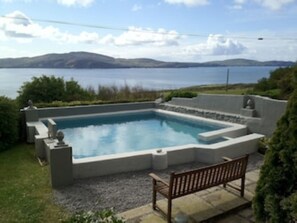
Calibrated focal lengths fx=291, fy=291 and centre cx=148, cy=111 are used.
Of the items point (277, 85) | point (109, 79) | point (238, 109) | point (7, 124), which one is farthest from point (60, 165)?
point (109, 79)

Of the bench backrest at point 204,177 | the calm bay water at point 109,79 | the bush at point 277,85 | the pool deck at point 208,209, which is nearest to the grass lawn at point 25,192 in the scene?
the pool deck at point 208,209

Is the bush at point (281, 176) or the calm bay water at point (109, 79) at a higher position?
the bush at point (281, 176)

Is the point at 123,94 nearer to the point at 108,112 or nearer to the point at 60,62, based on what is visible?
the point at 108,112

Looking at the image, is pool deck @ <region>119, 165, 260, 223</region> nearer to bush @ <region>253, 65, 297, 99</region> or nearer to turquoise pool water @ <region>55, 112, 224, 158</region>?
turquoise pool water @ <region>55, 112, 224, 158</region>

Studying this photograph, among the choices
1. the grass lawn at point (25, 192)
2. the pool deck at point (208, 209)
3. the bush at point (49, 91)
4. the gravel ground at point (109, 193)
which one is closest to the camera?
the pool deck at point (208, 209)

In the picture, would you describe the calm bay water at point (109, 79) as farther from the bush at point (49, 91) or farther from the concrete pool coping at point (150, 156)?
the concrete pool coping at point (150, 156)

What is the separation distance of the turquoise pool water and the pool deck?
4588 mm

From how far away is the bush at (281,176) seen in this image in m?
2.77

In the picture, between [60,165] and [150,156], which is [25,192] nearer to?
[60,165]

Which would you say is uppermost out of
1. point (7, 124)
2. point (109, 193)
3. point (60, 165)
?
point (7, 124)

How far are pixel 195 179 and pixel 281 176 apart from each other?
5.00 ft

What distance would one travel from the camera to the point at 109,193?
5242 millimetres

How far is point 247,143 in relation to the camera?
7.81 metres

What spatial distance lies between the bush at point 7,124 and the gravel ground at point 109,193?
3.63m
